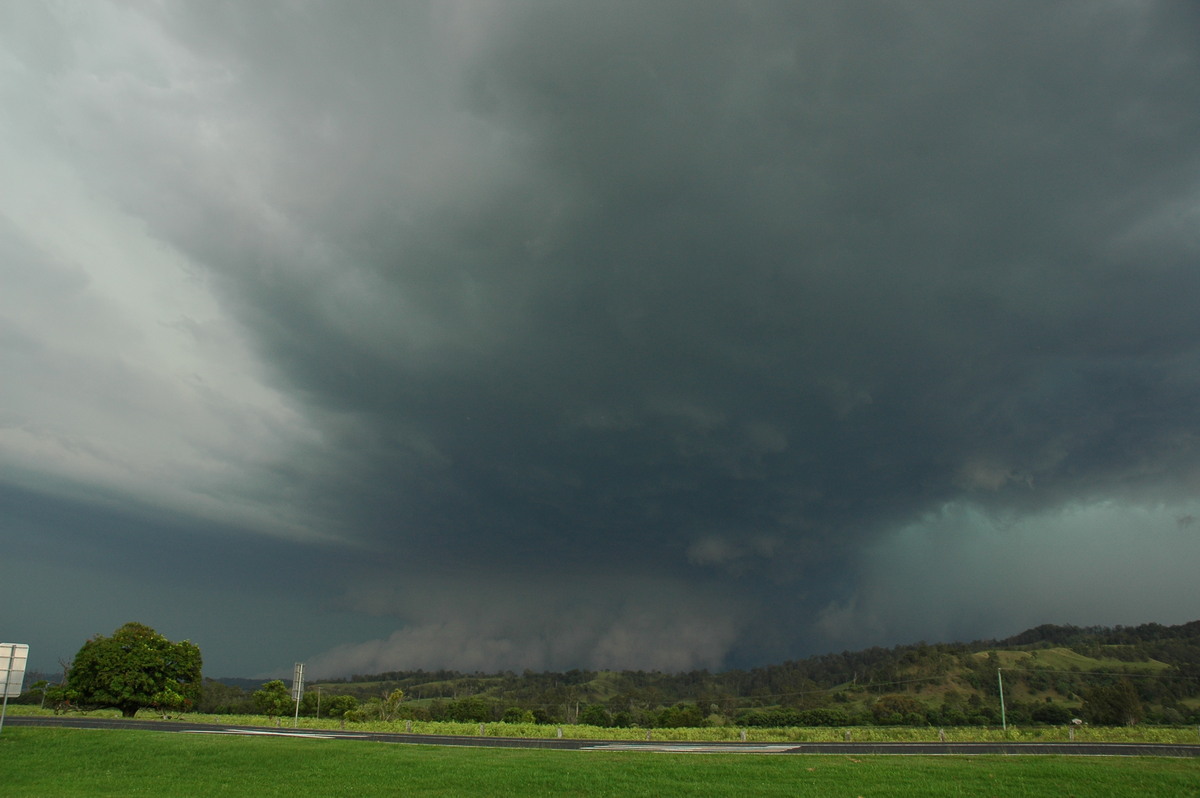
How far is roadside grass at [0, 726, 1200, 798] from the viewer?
2288cm

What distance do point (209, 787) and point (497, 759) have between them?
505 inches

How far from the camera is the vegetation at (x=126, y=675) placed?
60.4m

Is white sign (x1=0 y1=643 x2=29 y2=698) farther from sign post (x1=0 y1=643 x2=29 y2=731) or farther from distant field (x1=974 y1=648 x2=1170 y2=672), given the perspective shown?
distant field (x1=974 y1=648 x2=1170 y2=672)

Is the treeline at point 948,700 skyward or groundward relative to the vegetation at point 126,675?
groundward

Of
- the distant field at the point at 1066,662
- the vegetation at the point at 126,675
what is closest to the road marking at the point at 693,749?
the vegetation at the point at 126,675

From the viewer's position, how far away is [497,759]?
3244 centimetres

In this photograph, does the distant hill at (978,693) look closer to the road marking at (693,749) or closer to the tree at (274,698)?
the tree at (274,698)

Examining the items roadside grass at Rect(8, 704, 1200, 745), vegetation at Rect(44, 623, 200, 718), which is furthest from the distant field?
vegetation at Rect(44, 623, 200, 718)

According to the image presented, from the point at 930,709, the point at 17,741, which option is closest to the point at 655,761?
the point at 17,741

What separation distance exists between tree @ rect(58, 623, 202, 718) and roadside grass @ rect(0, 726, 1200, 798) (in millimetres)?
26969

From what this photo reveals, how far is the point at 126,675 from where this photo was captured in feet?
198

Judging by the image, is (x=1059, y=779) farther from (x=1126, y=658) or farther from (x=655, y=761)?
(x=1126, y=658)

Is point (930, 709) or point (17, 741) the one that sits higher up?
point (17, 741)

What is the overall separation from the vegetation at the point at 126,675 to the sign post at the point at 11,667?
1046 inches
